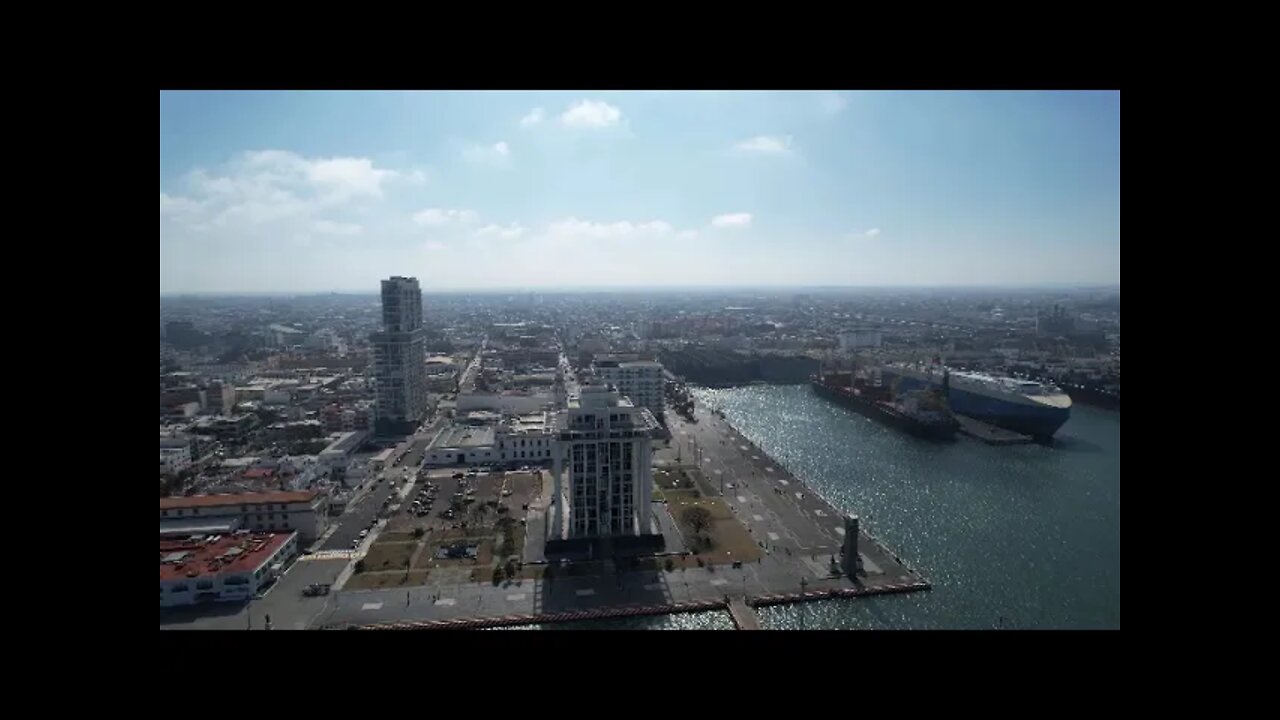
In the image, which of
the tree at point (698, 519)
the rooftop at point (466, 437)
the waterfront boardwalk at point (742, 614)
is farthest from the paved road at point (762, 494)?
the rooftop at point (466, 437)

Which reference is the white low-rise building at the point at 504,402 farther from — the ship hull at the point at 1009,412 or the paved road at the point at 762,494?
the ship hull at the point at 1009,412

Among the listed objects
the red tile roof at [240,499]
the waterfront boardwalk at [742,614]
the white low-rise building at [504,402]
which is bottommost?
the waterfront boardwalk at [742,614]

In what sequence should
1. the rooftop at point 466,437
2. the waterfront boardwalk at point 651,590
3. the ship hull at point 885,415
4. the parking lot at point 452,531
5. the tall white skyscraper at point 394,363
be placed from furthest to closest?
the tall white skyscraper at point 394,363 < the ship hull at point 885,415 < the rooftop at point 466,437 < the parking lot at point 452,531 < the waterfront boardwalk at point 651,590

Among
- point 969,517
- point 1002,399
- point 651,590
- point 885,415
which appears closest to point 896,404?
point 885,415

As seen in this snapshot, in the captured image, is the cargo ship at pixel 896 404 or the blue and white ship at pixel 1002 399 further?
the cargo ship at pixel 896 404
